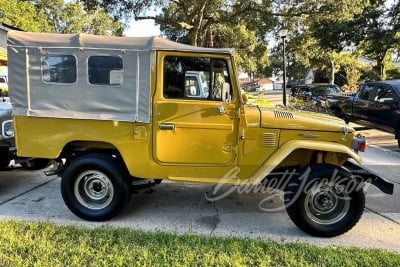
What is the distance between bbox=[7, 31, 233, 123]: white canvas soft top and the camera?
168 inches

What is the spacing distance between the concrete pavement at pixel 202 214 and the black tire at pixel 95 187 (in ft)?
0.55

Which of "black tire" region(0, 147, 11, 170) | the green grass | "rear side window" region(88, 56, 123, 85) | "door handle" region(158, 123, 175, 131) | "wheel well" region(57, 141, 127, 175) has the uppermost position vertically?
"rear side window" region(88, 56, 123, 85)

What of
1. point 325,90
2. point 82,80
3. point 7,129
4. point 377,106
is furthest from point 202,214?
point 325,90

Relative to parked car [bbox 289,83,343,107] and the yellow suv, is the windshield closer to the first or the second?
parked car [bbox 289,83,343,107]

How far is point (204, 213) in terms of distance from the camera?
16.3ft

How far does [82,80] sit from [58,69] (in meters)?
0.34

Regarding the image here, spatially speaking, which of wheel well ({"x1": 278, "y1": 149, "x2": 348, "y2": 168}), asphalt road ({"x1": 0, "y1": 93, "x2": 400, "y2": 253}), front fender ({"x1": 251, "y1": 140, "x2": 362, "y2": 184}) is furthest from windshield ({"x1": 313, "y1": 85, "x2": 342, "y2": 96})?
front fender ({"x1": 251, "y1": 140, "x2": 362, "y2": 184})

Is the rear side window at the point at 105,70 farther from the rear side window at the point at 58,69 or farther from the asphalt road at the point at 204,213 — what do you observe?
the asphalt road at the point at 204,213

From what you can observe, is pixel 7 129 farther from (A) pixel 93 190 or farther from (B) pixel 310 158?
(B) pixel 310 158

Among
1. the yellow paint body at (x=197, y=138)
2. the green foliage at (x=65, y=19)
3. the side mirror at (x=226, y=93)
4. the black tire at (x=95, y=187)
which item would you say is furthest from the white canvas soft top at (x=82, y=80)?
the green foliage at (x=65, y=19)

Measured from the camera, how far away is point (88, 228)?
4.32m

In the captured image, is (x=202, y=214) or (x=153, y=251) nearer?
(x=153, y=251)

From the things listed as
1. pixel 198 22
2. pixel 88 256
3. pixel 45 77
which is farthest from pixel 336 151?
pixel 198 22

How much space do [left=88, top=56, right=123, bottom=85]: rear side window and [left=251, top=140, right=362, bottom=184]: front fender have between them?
6.68 ft
